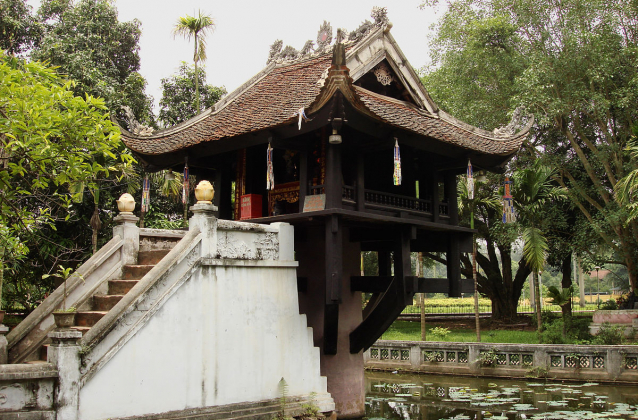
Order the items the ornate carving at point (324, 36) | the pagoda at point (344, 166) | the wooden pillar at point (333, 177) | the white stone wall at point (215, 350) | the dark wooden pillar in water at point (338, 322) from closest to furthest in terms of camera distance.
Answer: the white stone wall at point (215, 350) → the wooden pillar at point (333, 177) → the pagoda at point (344, 166) → the dark wooden pillar in water at point (338, 322) → the ornate carving at point (324, 36)

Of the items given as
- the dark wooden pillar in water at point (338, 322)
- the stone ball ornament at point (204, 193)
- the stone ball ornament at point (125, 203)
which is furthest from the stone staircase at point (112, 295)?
the dark wooden pillar in water at point (338, 322)

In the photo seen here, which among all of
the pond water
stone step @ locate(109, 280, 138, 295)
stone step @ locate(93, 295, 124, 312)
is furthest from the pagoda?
stone step @ locate(93, 295, 124, 312)

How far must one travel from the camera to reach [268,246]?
31.3ft

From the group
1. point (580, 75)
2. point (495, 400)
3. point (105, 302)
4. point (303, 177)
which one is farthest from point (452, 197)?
point (580, 75)

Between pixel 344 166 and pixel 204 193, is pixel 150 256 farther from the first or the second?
pixel 344 166

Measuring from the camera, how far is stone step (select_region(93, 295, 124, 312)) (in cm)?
863

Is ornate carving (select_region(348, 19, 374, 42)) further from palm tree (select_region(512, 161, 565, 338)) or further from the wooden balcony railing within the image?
palm tree (select_region(512, 161, 565, 338))

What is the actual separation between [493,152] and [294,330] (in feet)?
17.7

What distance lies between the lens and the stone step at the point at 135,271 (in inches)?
368

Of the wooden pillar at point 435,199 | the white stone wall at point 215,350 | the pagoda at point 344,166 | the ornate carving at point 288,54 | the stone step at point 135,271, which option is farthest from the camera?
the ornate carving at point 288,54

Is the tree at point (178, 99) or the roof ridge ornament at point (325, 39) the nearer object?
the roof ridge ornament at point (325, 39)

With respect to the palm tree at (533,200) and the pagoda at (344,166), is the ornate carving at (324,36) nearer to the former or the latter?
the pagoda at (344,166)

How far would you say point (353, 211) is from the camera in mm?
9961

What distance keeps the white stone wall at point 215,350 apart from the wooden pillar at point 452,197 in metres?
4.08
